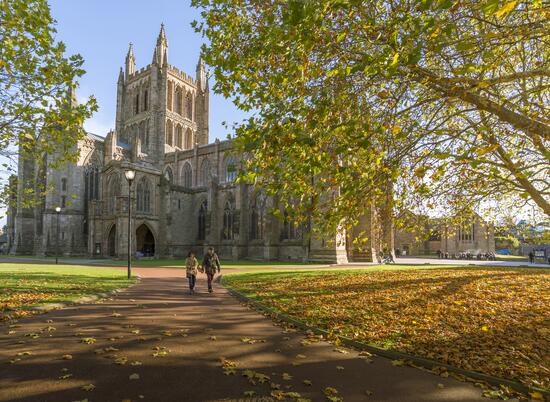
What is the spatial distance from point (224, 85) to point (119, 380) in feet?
22.5

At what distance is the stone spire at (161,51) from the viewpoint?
53875mm

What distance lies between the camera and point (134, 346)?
208 inches

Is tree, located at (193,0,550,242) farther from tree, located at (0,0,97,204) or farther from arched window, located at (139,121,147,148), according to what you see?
arched window, located at (139,121,147,148)

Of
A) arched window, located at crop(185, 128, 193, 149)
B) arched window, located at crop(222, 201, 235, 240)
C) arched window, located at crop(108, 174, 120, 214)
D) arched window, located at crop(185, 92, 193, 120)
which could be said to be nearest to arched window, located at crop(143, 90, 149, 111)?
arched window, located at crop(185, 92, 193, 120)

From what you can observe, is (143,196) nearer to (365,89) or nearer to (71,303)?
(71,303)

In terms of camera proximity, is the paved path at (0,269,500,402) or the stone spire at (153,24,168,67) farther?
the stone spire at (153,24,168,67)

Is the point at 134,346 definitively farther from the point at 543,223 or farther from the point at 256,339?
A: the point at 543,223

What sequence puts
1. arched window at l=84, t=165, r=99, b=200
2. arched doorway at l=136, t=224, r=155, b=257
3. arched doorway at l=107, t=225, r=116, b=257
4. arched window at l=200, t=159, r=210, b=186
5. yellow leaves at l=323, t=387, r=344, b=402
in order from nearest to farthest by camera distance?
yellow leaves at l=323, t=387, r=344, b=402 < arched doorway at l=107, t=225, r=116, b=257 < arched doorway at l=136, t=224, r=155, b=257 < arched window at l=84, t=165, r=99, b=200 < arched window at l=200, t=159, r=210, b=186

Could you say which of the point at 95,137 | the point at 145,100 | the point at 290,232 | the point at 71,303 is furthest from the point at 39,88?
the point at 145,100

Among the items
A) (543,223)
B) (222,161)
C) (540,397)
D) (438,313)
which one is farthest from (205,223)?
(540,397)

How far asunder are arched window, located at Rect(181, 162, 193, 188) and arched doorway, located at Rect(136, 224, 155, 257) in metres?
8.43

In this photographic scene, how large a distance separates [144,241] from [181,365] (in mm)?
45546

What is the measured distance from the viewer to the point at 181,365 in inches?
179

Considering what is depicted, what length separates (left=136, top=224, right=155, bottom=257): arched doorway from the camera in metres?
44.2
